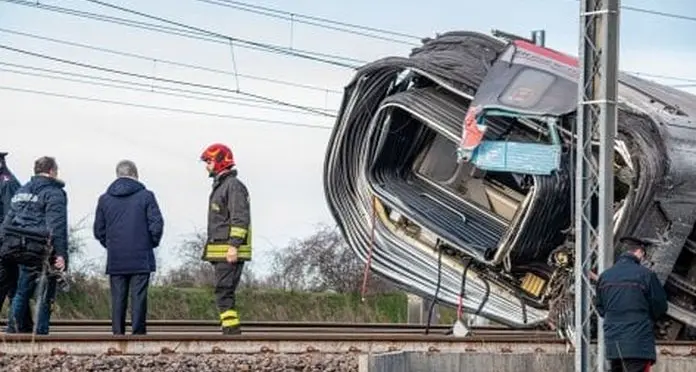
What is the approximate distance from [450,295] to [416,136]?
1.71 meters

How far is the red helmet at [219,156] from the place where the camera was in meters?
11.8

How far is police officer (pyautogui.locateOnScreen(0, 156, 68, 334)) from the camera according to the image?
11.3 metres

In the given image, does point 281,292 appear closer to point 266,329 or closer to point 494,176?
point 266,329

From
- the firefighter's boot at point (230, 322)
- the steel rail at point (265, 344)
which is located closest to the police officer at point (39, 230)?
the steel rail at point (265, 344)

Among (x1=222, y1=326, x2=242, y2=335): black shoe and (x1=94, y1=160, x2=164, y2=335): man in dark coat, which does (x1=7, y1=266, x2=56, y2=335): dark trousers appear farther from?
(x1=222, y1=326, x2=242, y2=335): black shoe

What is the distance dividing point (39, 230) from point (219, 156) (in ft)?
5.18

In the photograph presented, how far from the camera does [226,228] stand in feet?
38.3

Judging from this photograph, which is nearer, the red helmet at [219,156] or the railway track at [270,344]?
the railway track at [270,344]

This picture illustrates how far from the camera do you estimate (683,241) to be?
43.3ft

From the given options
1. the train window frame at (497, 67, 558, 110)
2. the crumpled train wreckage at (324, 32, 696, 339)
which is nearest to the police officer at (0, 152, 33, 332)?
the crumpled train wreckage at (324, 32, 696, 339)

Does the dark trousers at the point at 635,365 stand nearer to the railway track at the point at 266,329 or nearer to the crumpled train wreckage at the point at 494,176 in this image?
the crumpled train wreckage at the point at 494,176

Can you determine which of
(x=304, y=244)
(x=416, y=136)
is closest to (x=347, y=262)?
(x=304, y=244)

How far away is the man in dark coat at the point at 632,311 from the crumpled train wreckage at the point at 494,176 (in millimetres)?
2382

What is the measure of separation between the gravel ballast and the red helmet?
6.75 feet
